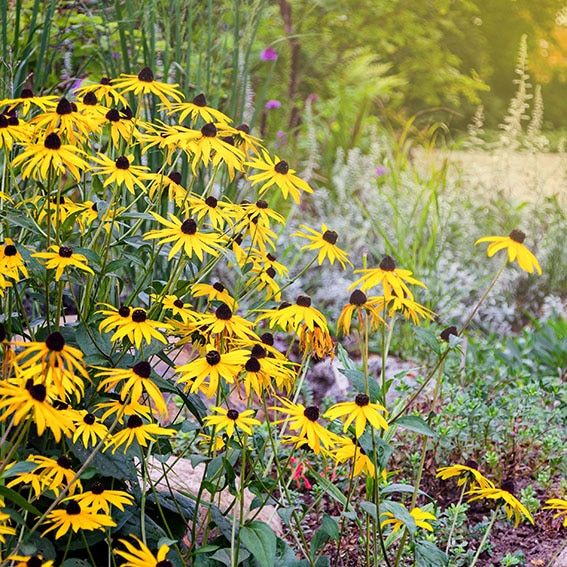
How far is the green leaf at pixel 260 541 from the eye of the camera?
136 centimetres

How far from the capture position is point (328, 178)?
5582 mm

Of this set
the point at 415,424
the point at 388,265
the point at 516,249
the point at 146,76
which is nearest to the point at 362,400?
the point at 415,424

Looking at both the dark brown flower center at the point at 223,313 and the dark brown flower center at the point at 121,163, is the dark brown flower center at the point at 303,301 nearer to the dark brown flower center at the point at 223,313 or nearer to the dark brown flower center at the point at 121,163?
the dark brown flower center at the point at 223,313

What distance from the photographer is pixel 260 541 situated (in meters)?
1.39

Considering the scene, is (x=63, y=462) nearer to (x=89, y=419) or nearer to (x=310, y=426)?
(x=89, y=419)

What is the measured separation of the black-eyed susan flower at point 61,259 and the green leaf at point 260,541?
504 millimetres

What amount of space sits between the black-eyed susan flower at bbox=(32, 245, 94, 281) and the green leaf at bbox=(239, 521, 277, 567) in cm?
50

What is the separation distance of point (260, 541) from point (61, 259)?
565mm

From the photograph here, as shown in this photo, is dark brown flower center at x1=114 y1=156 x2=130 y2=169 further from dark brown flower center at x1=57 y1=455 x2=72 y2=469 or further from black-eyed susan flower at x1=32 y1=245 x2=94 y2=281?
dark brown flower center at x1=57 y1=455 x2=72 y2=469

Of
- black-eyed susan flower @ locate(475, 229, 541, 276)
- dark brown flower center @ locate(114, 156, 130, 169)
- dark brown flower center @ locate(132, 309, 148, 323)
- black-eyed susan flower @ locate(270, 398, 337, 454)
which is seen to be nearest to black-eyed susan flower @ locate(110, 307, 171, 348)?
dark brown flower center @ locate(132, 309, 148, 323)

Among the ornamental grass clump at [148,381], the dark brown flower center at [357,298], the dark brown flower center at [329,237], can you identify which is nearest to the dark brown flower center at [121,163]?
the ornamental grass clump at [148,381]

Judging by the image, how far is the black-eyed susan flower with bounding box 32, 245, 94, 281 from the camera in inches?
54.3

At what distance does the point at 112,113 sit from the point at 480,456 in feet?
4.88

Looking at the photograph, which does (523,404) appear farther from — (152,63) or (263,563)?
(152,63)
